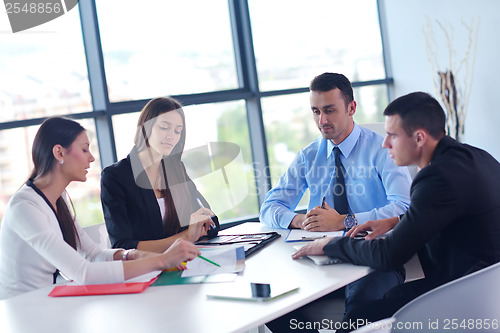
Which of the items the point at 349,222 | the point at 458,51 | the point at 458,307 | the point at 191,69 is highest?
the point at 191,69

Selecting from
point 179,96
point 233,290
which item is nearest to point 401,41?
point 179,96

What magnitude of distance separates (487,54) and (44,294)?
3.66 m

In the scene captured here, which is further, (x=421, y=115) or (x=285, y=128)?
(x=285, y=128)

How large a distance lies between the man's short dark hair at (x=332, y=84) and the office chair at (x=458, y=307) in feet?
5.15

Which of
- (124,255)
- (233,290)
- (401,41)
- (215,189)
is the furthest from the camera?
(401,41)

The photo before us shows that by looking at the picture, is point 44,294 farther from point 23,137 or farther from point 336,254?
point 23,137

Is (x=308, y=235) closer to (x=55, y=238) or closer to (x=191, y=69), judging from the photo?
(x=55, y=238)

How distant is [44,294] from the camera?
5.72 feet

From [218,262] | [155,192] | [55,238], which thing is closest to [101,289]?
[55,238]

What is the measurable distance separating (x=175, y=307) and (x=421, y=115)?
109 cm

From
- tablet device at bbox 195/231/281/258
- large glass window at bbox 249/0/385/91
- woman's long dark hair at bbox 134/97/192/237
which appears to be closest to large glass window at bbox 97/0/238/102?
large glass window at bbox 249/0/385/91

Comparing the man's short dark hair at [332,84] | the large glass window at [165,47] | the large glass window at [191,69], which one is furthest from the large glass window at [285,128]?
the man's short dark hair at [332,84]

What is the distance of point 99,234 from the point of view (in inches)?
94.9

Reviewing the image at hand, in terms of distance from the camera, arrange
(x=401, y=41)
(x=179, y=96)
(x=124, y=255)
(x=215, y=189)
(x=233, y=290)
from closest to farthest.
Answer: (x=233, y=290) → (x=124, y=255) → (x=215, y=189) → (x=179, y=96) → (x=401, y=41)
